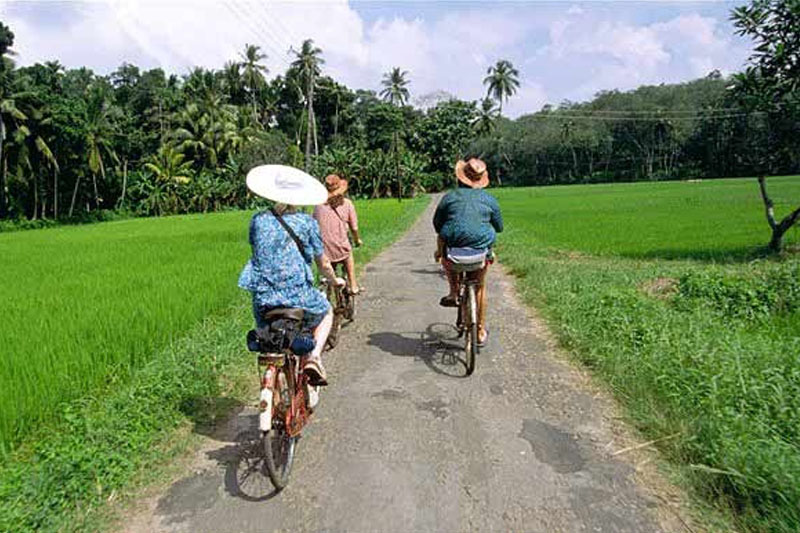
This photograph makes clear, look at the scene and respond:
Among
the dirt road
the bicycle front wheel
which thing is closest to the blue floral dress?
the bicycle front wheel

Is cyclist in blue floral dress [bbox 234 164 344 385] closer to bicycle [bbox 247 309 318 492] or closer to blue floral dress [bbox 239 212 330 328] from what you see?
blue floral dress [bbox 239 212 330 328]

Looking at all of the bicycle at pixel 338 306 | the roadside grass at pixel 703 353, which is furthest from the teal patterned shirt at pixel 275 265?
the roadside grass at pixel 703 353

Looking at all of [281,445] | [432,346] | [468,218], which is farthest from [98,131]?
[281,445]

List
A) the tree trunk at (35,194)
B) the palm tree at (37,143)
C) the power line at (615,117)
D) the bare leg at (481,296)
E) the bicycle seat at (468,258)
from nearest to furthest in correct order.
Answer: the bicycle seat at (468,258) → the bare leg at (481,296) → the palm tree at (37,143) → the tree trunk at (35,194) → the power line at (615,117)

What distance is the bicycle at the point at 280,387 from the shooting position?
9.30 feet

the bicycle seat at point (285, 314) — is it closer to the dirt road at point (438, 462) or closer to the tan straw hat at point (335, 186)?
the dirt road at point (438, 462)

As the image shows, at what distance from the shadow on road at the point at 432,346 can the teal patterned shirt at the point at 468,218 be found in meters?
1.09

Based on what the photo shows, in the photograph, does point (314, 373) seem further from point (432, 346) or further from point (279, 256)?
point (432, 346)

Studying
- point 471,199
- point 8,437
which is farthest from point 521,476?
point 8,437

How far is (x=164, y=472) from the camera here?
10.2ft

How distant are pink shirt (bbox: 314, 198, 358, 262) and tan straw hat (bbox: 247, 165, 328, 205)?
2.42m

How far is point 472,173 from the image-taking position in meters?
4.79

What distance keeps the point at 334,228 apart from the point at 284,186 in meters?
2.63

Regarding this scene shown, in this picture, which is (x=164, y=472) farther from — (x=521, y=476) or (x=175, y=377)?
(x=521, y=476)
